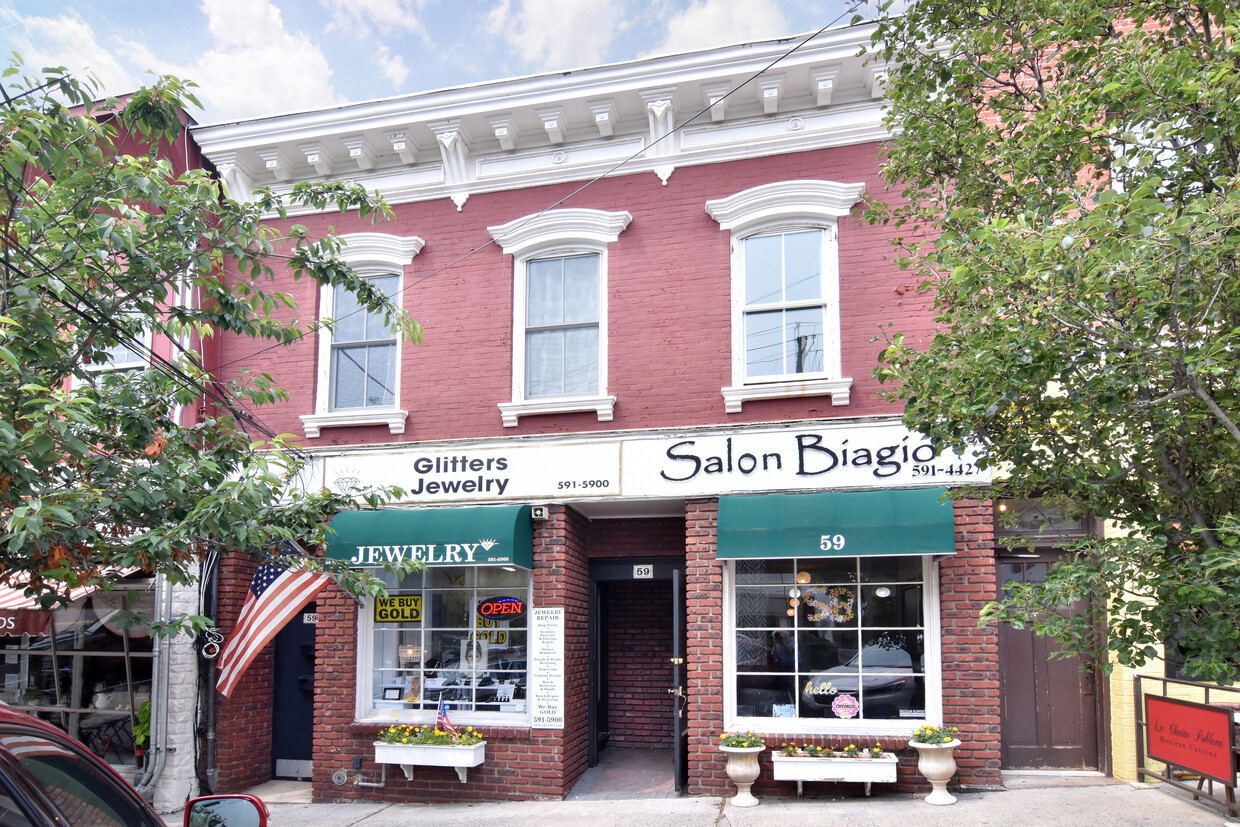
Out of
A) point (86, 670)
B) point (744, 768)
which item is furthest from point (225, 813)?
point (86, 670)

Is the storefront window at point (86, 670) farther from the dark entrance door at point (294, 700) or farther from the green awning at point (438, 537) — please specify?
the green awning at point (438, 537)

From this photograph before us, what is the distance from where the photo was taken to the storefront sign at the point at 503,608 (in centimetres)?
1002

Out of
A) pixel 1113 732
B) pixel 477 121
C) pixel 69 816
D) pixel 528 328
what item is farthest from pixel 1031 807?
pixel 477 121

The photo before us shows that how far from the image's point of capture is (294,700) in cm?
1137

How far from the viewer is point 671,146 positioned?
1022 cm

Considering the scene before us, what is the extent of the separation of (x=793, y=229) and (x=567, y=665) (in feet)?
16.9

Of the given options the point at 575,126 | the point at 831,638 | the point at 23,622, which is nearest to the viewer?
the point at 831,638

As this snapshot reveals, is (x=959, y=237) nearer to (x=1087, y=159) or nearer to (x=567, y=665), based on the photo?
(x=1087, y=159)

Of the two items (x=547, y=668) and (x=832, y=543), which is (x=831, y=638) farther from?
(x=547, y=668)

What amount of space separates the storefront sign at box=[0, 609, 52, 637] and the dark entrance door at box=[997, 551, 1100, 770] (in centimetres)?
1055

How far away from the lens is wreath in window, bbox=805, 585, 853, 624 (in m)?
9.20

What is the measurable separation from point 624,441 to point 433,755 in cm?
369

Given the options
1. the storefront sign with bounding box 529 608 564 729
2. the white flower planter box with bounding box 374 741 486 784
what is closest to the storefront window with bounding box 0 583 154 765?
the white flower planter box with bounding box 374 741 486 784

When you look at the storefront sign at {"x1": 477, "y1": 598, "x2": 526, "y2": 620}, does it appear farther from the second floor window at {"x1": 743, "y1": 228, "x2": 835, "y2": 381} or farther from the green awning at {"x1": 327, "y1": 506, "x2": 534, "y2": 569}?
the second floor window at {"x1": 743, "y1": 228, "x2": 835, "y2": 381}
